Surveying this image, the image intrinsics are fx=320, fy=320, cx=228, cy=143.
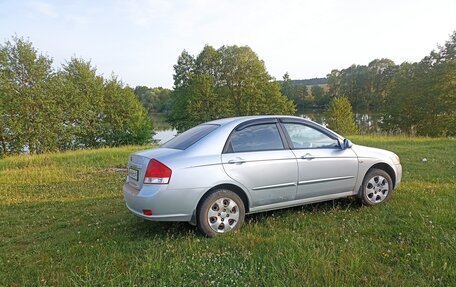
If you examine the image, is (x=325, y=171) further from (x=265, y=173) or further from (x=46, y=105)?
(x=46, y=105)

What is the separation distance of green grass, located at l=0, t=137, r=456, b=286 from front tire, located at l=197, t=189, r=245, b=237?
157mm

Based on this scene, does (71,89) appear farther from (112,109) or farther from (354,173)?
(354,173)

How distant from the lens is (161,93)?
241 feet

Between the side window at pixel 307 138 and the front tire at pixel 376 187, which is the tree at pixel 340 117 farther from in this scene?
the side window at pixel 307 138

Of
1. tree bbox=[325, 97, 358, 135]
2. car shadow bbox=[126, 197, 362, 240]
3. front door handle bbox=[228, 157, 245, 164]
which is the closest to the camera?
front door handle bbox=[228, 157, 245, 164]

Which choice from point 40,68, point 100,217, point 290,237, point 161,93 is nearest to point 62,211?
point 100,217

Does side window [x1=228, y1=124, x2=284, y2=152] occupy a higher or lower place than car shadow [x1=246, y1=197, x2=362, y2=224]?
higher

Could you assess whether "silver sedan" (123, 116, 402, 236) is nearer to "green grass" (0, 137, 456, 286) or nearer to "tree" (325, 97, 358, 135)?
"green grass" (0, 137, 456, 286)

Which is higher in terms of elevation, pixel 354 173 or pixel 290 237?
pixel 354 173

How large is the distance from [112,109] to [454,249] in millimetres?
35360

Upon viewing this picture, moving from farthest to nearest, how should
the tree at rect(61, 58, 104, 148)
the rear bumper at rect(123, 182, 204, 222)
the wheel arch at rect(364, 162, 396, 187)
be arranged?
the tree at rect(61, 58, 104, 148) → the wheel arch at rect(364, 162, 396, 187) → the rear bumper at rect(123, 182, 204, 222)

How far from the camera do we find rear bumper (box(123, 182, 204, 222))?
384 cm

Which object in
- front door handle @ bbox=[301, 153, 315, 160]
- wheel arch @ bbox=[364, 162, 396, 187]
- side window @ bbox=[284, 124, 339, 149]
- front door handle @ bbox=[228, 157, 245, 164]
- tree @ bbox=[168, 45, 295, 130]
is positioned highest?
tree @ bbox=[168, 45, 295, 130]

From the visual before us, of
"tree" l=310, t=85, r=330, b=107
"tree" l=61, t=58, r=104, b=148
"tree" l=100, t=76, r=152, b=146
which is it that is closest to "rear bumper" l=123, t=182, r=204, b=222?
"tree" l=61, t=58, r=104, b=148
